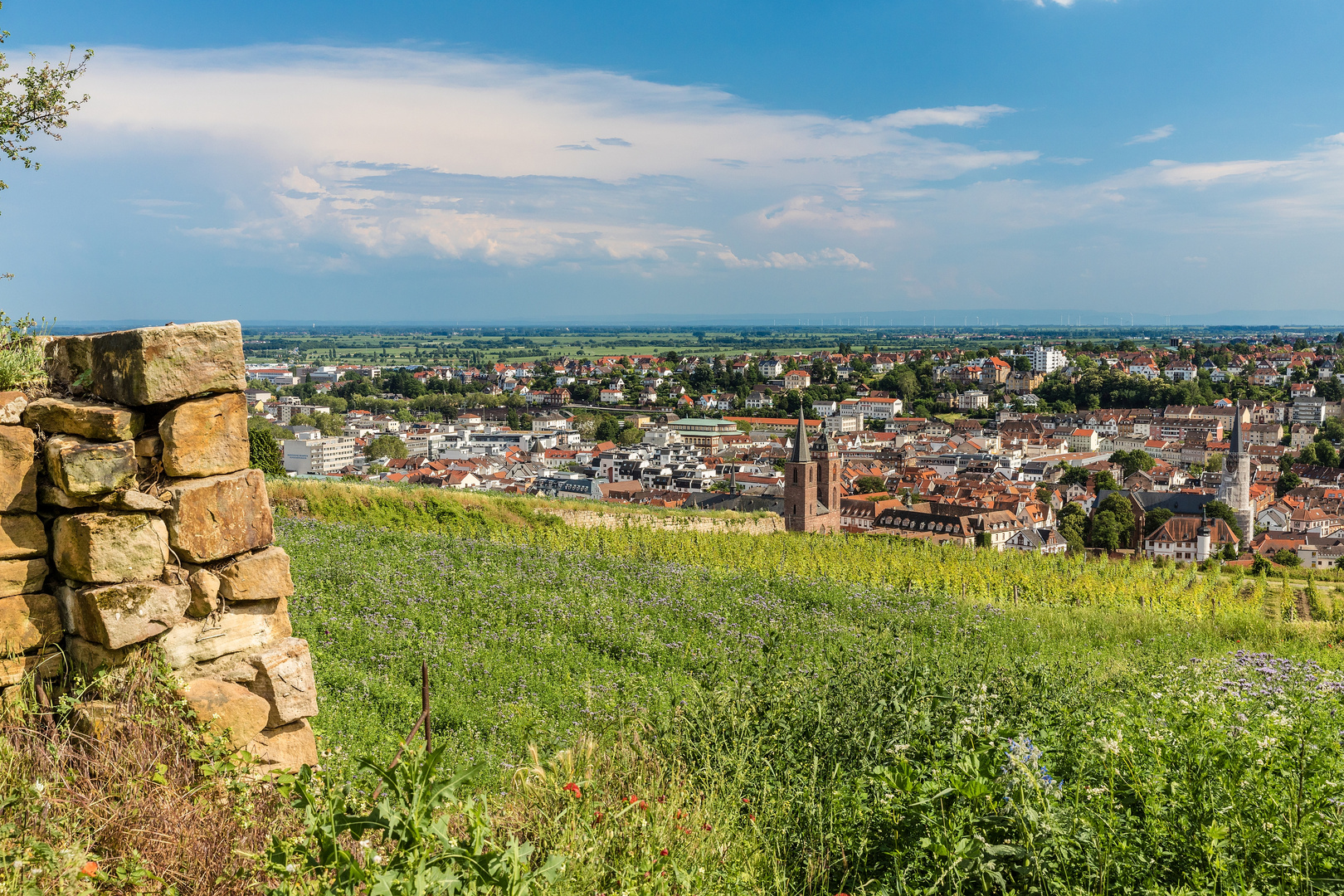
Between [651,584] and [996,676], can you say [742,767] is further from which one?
[651,584]

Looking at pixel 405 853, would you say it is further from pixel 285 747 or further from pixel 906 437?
pixel 906 437

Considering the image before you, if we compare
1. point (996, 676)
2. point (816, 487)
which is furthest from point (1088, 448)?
point (996, 676)

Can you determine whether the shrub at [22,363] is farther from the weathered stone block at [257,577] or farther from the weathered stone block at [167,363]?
the weathered stone block at [257,577]

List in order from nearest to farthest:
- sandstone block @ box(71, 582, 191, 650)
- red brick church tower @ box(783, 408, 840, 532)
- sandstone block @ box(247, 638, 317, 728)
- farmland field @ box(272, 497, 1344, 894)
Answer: farmland field @ box(272, 497, 1344, 894), sandstone block @ box(71, 582, 191, 650), sandstone block @ box(247, 638, 317, 728), red brick church tower @ box(783, 408, 840, 532)

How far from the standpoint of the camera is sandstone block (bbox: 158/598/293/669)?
3.35 metres

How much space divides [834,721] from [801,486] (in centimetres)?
3156

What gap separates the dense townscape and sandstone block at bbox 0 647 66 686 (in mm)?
17119

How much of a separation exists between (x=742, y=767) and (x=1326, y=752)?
2.32 metres

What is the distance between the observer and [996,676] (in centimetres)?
489

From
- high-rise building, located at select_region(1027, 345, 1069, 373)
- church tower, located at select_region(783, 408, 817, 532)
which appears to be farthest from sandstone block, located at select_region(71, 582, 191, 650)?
high-rise building, located at select_region(1027, 345, 1069, 373)

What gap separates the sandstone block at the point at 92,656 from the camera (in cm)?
324

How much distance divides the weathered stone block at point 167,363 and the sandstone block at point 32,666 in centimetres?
98

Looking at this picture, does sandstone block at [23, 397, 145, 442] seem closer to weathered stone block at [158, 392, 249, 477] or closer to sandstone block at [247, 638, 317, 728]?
weathered stone block at [158, 392, 249, 477]

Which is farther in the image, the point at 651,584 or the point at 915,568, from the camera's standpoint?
the point at 915,568
